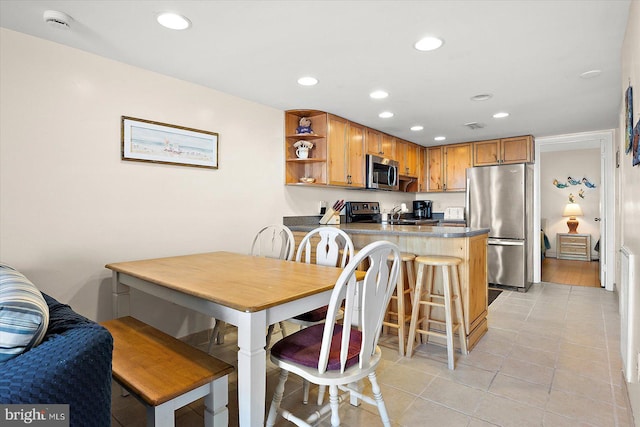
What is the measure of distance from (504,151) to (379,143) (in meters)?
1.90

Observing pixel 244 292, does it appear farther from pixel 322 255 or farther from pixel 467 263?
pixel 467 263

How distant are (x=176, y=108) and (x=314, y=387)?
2289mm

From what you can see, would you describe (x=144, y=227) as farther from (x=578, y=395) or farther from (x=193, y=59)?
(x=578, y=395)

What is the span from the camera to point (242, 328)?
4.25 ft

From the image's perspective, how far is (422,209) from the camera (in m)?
5.71

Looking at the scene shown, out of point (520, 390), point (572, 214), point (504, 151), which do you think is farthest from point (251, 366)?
point (572, 214)

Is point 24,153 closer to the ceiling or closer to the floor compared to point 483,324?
closer to the ceiling

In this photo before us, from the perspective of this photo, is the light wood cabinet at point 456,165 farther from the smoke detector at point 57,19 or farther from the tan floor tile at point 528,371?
the smoke detector at point 57,19

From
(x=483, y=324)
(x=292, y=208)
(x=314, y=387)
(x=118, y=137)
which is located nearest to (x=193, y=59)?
(x=118, y=137)

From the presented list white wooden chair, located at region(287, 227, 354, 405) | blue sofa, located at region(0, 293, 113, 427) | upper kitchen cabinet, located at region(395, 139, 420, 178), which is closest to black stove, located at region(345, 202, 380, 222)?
Answer: upper kitchen cabinet, located at region(395, 139, 420, 178)

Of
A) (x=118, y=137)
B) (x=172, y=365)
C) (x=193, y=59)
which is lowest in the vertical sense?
(x=172, y=365)

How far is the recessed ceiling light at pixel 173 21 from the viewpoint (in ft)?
5.83

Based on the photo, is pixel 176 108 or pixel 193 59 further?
pixel 176 108

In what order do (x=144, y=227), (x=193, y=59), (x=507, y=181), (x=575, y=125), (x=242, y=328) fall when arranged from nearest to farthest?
(x=242, y=328)
(x=193, y=59)
(x=144, y=227)
(x=575, y=125)
(x=507, y=181)
